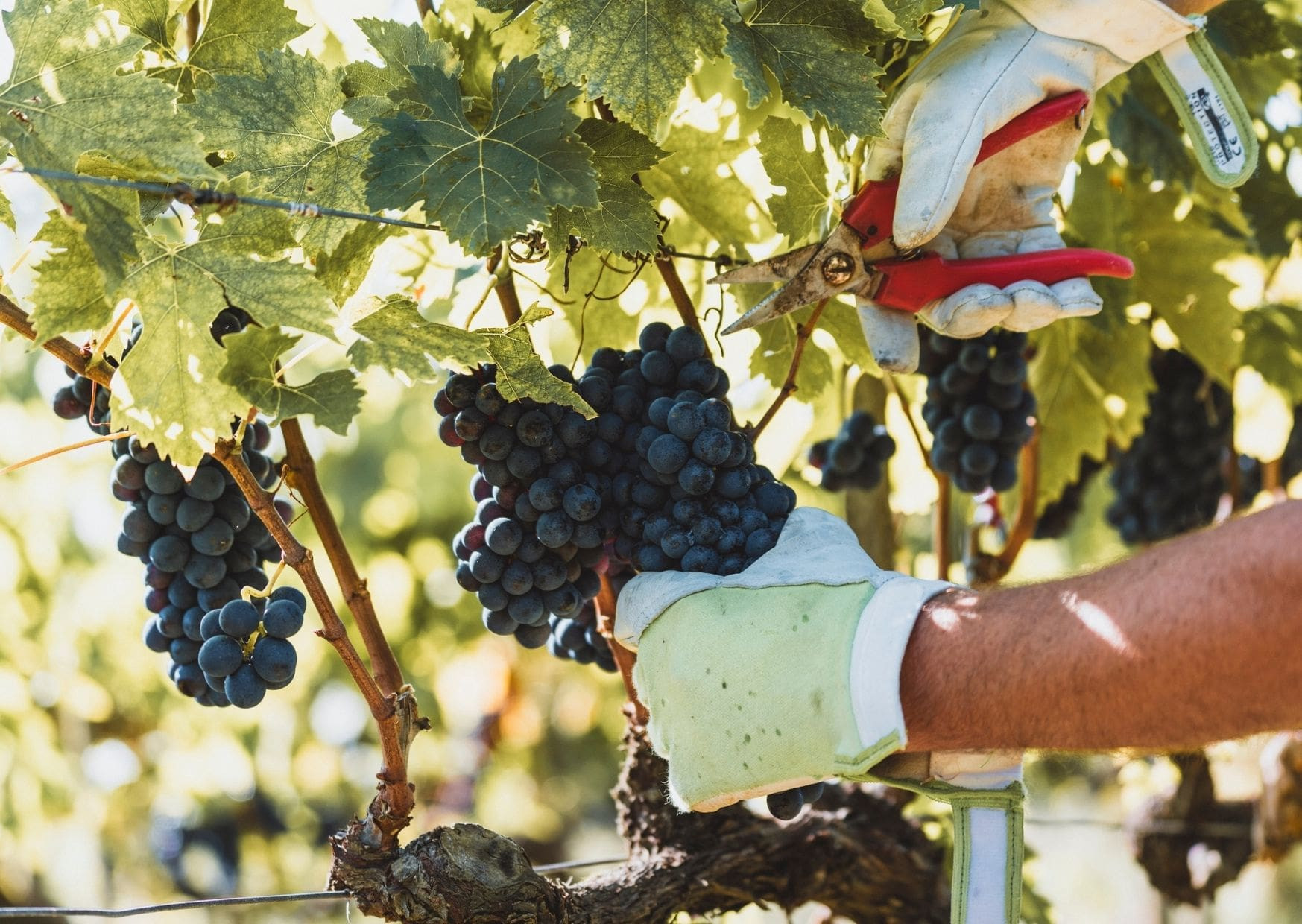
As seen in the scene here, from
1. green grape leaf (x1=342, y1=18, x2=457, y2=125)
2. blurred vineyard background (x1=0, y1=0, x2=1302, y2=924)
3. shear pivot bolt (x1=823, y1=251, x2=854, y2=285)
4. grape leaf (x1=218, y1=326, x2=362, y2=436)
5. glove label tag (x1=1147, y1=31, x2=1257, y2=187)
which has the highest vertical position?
green grape leaf (x1=342, y1=18, x2=457, y2=125)

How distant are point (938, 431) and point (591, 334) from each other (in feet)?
2.20

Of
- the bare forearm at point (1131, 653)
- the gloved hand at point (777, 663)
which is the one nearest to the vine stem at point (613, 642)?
the gloved hand at point (777, 663)

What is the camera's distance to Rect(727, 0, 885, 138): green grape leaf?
44.4 inches

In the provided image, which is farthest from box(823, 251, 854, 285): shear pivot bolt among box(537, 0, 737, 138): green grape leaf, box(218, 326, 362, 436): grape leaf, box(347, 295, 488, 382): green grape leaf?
box(218, 326, 362, 436): grape leaf

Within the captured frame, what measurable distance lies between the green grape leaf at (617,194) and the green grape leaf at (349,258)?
20cm

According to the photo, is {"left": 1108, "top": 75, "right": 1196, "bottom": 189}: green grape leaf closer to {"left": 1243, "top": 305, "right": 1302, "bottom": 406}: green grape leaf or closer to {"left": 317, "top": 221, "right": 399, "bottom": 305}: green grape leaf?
{"left": 1243, "top": 305, "right": 1302, "bottom": 406}: green grape leaf

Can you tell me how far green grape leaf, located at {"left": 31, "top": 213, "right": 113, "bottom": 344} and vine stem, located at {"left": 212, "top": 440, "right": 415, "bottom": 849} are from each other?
0.52 feet

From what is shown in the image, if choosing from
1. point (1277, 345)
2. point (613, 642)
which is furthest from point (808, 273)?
point (1277, 345)

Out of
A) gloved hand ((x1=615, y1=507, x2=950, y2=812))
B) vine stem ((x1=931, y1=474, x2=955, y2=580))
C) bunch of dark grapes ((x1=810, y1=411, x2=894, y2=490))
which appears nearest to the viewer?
gloved hand ((x1=615, y1=507, x2=950, y2=812))

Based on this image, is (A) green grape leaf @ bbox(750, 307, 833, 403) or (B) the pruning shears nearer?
(B) the pruning shears

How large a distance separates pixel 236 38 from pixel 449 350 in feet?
1.52

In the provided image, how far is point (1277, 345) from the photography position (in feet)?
7.41

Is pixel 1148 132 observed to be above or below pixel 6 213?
above

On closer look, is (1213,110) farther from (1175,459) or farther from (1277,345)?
(1175,459)
